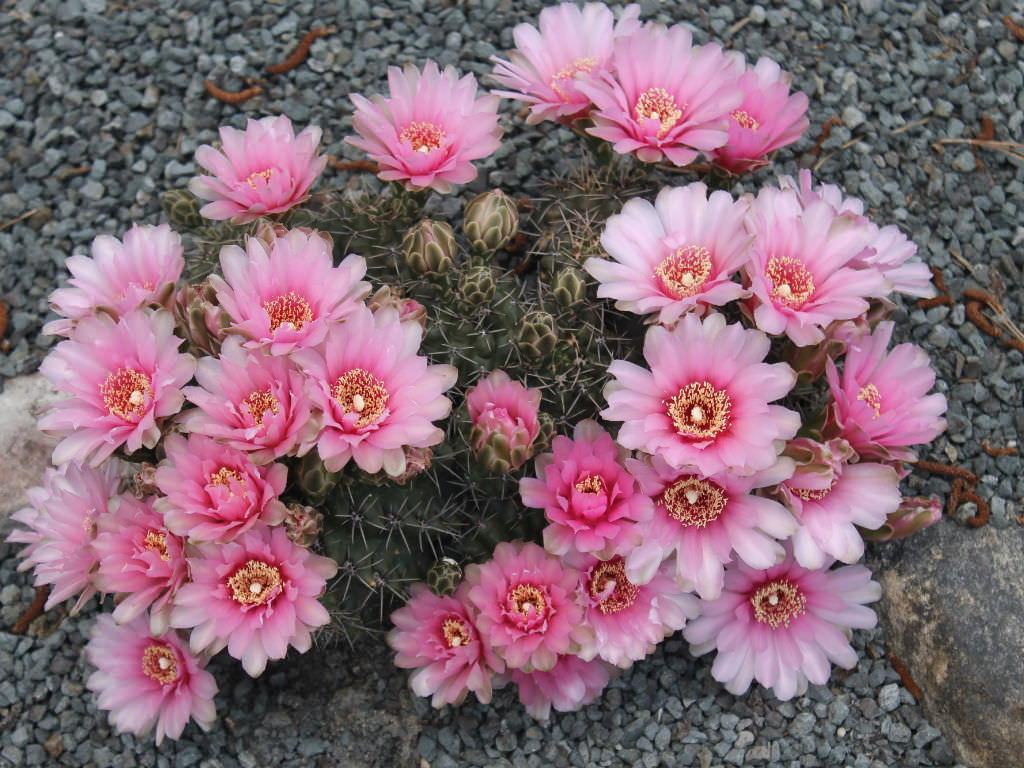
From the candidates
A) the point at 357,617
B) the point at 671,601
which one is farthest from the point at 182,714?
the point at 671,601

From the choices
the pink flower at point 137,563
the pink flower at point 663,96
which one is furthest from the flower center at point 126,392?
the pink flower at point 663,96

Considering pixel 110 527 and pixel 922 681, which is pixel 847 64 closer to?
pixel 922 681

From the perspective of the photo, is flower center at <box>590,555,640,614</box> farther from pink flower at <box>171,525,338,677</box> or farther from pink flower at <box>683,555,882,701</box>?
pink flower at <box>171,525,338,677</box>

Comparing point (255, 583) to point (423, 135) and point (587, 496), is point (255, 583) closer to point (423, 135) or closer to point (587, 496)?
point (587, 496)

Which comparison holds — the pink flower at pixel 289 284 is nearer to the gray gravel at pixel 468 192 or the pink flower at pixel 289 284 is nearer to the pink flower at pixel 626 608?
the pink flower at pixel 626 608

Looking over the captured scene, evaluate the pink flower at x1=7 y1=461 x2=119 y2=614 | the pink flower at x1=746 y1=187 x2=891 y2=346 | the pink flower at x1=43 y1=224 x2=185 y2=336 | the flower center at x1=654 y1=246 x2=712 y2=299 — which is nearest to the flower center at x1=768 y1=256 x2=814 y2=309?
the pink flower at x1=746 y1=187 x2=891 y2=346

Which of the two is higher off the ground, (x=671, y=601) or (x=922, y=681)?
(x=671, y=601)

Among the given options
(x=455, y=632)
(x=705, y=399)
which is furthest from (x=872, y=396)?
(x=455, y=632)
